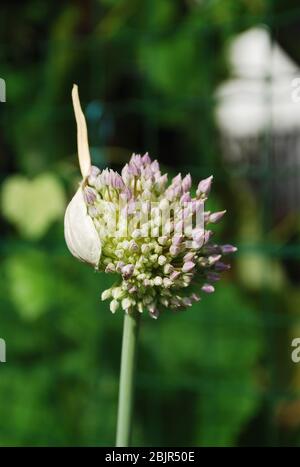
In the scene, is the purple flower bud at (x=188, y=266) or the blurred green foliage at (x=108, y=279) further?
the blurred green foliage at (x=108, y=279)

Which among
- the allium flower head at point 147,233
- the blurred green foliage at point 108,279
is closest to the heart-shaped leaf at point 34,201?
the blurred green foliage at point 108,279

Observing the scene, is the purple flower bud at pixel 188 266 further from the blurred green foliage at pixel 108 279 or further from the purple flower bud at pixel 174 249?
the blurred green foliage at pixel 108 279

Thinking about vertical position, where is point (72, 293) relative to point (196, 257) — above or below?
above

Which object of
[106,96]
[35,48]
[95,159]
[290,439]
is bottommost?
[290,439]

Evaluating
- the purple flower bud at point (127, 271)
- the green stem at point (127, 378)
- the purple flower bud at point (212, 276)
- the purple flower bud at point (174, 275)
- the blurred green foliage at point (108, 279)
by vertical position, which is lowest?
the green stem at point (127, 378)

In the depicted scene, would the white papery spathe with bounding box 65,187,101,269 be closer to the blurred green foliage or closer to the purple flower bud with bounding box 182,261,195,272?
the purple flower bud with bounding box 182,261,195,272

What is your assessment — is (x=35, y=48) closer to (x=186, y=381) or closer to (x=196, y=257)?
(x=186, y=381)
